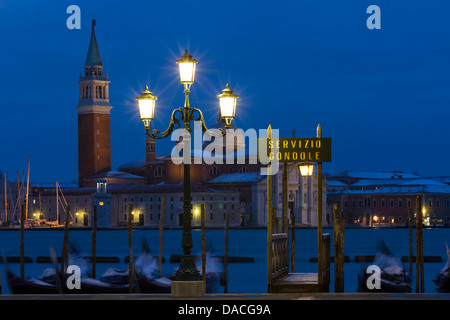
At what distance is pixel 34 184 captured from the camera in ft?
329

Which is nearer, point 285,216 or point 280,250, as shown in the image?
point 280,250

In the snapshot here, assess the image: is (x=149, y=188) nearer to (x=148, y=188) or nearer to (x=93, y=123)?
(x=148, y=188)

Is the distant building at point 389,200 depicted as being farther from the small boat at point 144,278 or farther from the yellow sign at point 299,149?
the yellow sign at point 299,149

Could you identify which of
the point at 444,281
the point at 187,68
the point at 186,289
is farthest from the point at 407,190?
the point at 186,289

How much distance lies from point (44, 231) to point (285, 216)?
7791cm

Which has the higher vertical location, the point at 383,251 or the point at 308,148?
the point at 308,148

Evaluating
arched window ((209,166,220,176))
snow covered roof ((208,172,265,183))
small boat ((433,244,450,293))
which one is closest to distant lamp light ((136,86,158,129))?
small boat ((433,244,450,293))

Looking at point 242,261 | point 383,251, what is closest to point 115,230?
point 242,261

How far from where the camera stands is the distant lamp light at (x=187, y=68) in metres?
10.1

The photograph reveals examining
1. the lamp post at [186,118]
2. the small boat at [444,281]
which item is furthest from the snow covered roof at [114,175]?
the lamp post at [186,118]

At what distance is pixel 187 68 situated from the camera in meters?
10.1
